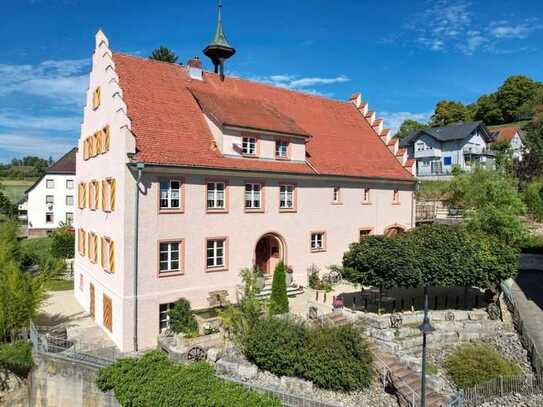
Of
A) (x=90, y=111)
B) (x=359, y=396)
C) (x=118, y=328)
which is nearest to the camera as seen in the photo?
(x=359, y=396)

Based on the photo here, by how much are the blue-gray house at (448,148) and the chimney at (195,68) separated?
1665 inches

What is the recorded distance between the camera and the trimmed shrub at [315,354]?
48.5 feet

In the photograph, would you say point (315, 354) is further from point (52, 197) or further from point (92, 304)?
point (52, 197)

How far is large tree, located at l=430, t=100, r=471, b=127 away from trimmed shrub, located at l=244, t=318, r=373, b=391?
3440 inches

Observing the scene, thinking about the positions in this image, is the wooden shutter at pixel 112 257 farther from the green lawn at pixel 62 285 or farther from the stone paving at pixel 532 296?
the stone paving at pixel 532 296

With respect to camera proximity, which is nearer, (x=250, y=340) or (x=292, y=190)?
(x=250, y=340)

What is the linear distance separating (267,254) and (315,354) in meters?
11.1

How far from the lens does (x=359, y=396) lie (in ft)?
48.3

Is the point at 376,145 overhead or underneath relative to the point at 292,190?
overhead

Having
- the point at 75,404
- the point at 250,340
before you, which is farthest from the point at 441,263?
the point at 75,404

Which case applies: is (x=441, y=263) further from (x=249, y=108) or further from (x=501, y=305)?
(x=249, y=108)

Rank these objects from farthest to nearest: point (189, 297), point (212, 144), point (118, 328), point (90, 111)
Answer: point (90, 111) < point (212, 144) < point (189, 297) < point (118, 328)

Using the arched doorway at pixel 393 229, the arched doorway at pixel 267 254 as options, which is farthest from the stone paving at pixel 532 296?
the arched doorway at pixel 267 254

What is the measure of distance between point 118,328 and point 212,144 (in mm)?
10450
